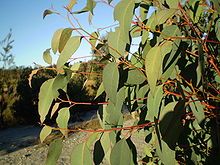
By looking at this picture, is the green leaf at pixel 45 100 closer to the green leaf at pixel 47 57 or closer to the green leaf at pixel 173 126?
the green leaf at pixel 47 57

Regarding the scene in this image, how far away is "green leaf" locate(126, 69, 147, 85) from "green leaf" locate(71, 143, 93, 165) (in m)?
0.23

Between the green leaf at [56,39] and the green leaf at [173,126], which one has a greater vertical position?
the green leaf at [56,39]

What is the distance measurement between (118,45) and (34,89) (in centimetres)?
717

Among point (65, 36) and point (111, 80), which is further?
point (65, 36)

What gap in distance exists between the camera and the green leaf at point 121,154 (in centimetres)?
74

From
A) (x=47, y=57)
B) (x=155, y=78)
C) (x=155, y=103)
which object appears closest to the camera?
(x=155, y=78)

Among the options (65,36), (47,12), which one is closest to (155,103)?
(65,36)

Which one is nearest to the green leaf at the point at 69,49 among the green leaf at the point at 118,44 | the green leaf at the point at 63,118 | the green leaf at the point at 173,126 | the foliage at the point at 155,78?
the foliage at the point at 155,78

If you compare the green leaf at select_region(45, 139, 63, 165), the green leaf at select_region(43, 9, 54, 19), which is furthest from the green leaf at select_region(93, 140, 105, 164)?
the green leaf at select_region(43, 9, 54, 19)

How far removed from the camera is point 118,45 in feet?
2.49

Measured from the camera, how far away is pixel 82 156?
0.81 metres

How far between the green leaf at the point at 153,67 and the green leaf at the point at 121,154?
21cm

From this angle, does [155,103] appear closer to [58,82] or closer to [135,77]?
[135,77]

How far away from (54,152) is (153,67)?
416 mm
